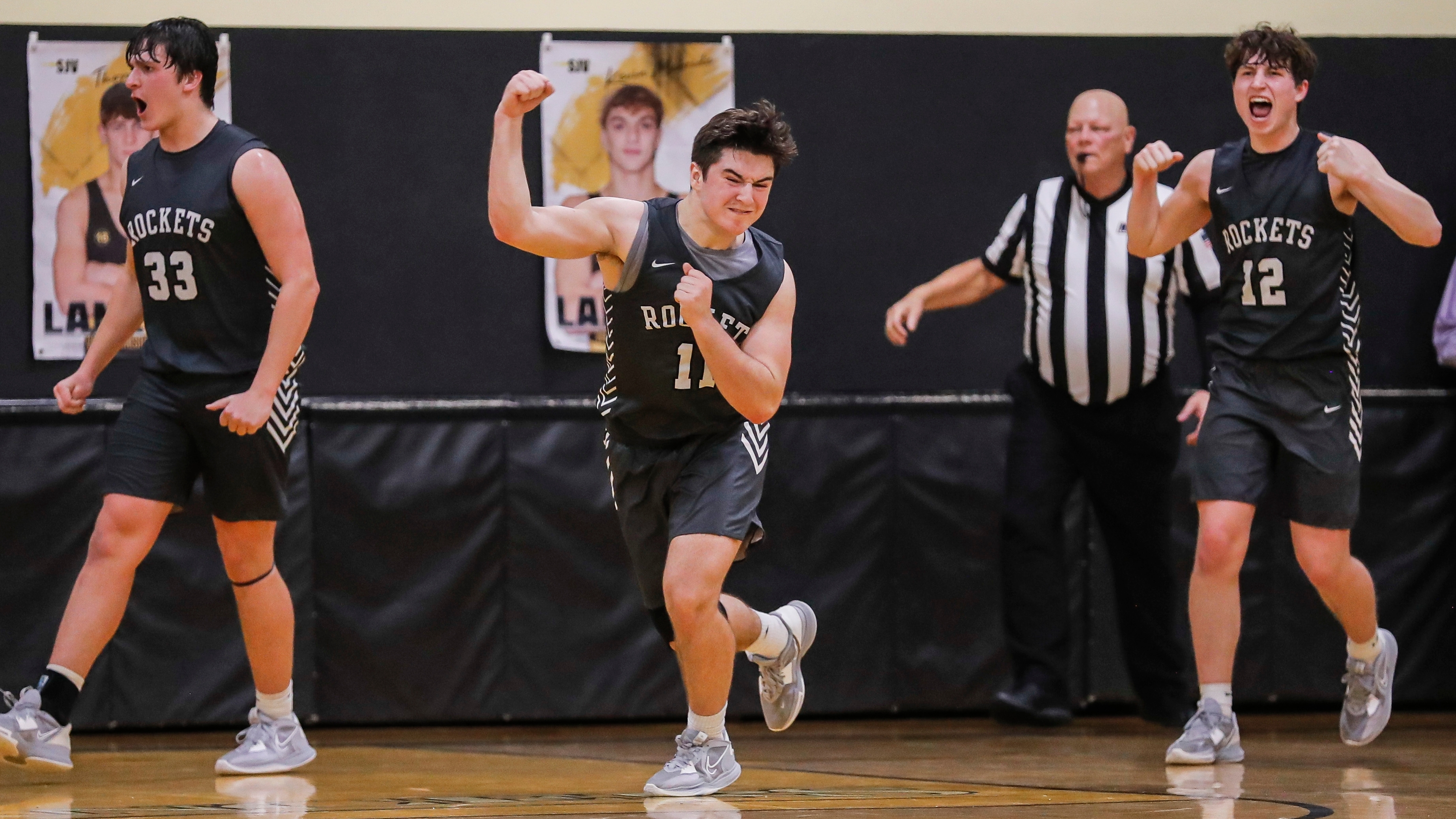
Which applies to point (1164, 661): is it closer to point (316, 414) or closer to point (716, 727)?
point (716, 727)

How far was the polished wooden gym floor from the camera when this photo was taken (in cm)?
326

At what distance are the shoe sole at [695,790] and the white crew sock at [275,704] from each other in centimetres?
109

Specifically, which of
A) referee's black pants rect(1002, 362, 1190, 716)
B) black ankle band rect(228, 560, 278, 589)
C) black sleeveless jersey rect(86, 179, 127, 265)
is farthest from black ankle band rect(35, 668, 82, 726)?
referee's black pants rect(1002, 362, 1190, 716)

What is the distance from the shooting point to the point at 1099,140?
5.23 m

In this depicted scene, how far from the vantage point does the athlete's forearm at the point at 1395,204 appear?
4.06 m

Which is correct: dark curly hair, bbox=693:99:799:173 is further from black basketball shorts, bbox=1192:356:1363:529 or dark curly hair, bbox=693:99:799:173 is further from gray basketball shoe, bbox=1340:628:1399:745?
gray basketball shoe, bbox=1340:628:1399:745

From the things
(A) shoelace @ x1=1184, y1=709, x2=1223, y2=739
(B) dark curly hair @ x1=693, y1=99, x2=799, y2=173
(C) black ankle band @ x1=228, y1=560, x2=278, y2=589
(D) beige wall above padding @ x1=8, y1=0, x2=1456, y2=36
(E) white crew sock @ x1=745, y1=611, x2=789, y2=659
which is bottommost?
(A) shoelace @ x1=1184, y1=709, x2=1223, y2=739

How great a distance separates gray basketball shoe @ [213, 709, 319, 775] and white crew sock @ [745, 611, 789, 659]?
1171 millimetres

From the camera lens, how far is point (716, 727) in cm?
363

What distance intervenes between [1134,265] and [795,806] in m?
2.62

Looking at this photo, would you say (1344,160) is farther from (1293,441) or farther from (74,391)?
(74,391)

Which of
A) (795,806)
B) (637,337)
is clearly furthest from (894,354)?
(795,806)

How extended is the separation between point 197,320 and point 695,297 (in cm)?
138

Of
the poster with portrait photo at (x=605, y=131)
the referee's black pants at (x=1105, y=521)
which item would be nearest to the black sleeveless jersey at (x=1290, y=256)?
the referee's black pants at (x=1105, y=521)
